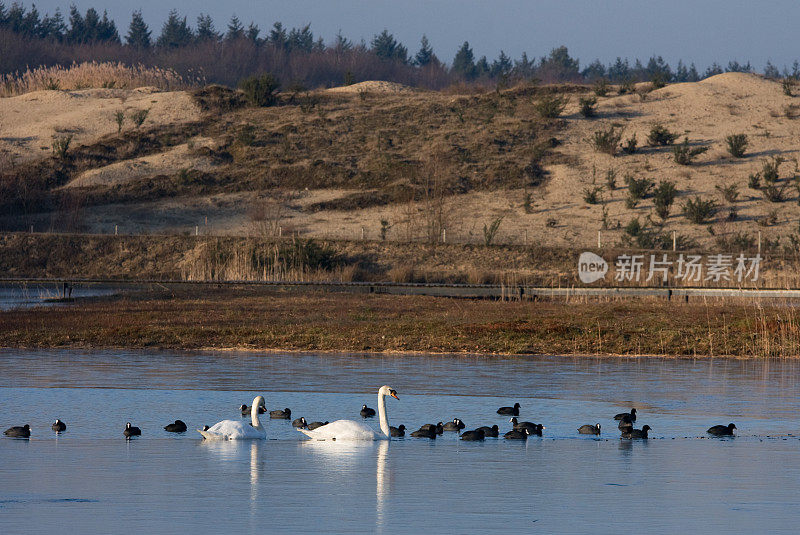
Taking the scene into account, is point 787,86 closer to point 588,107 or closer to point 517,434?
point 588,107

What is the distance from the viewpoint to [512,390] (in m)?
19.9

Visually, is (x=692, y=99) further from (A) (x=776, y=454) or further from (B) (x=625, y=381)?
(A) (x=776, y=454)

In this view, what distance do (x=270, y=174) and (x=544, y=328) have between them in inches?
1879

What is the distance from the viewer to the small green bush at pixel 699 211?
209ft

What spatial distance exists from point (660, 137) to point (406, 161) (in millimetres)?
17152

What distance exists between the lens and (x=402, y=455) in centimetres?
1405

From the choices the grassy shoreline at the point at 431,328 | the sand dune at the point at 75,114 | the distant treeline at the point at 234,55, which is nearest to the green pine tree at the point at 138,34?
the distant treeline at the point at 234,55

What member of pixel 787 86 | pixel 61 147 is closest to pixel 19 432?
pixel 61 147

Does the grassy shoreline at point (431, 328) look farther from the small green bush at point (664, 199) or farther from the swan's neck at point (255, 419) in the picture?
the small green bush at point (664, 199)

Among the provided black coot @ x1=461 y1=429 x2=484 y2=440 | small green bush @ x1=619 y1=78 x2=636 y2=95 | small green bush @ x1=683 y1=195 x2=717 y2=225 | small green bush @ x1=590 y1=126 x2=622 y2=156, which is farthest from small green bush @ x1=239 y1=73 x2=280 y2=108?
black coot @ x1=461 y1=429 x2=484 y2=440

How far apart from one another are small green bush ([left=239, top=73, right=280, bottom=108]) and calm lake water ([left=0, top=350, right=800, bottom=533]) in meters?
66.1

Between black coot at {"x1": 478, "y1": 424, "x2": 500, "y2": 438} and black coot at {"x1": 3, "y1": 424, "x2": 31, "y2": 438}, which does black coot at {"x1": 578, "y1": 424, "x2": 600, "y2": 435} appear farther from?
black coot at {"x1": 3, "y1": 424, "x2": 31, "y2": 438}

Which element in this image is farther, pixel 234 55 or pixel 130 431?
pixel 234 55

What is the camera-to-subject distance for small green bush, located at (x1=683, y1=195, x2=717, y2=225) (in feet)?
209
